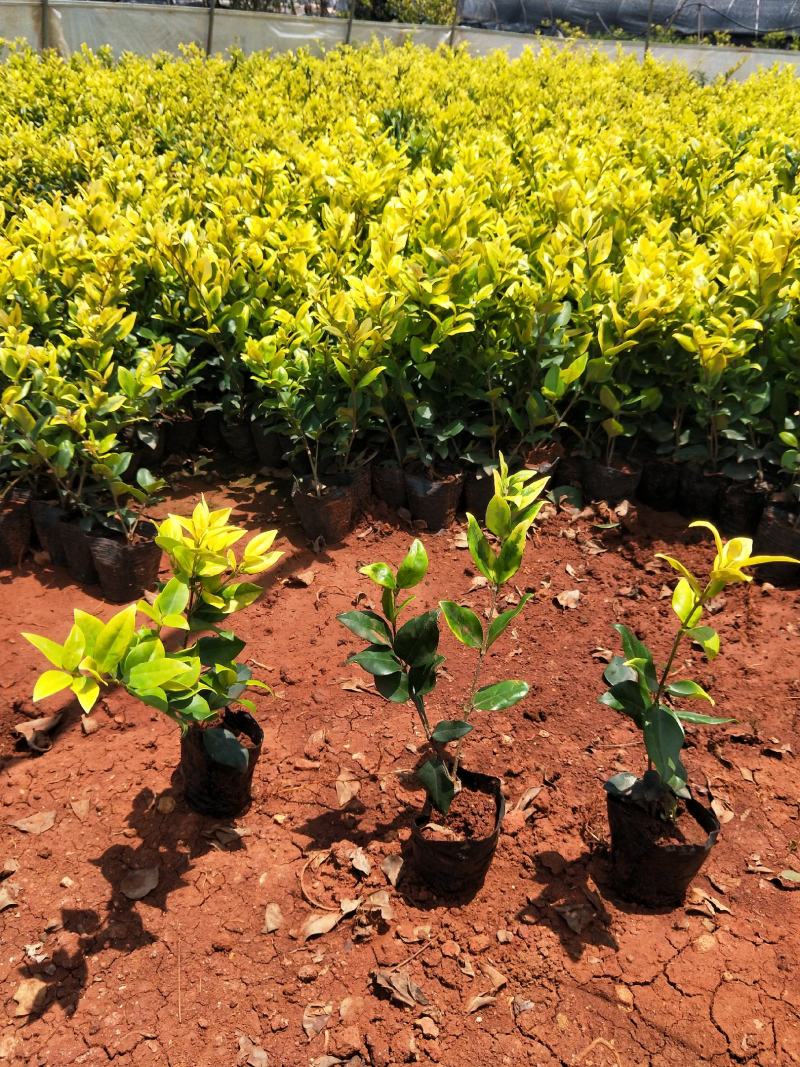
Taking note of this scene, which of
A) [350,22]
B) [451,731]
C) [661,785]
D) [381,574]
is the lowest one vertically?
[661,785]

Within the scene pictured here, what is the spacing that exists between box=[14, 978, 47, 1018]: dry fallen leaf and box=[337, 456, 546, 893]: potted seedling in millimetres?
975

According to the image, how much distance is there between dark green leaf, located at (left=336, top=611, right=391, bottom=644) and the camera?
223 cm

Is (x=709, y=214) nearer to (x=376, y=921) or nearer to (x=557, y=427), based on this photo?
(x=557, y=427)

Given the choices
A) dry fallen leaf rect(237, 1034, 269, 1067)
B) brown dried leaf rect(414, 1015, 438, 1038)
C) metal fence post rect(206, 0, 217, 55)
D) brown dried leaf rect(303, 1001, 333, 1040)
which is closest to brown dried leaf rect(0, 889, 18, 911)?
dry fallen leaf rect(237, 1034, 269, 1067)

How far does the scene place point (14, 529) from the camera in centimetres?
354

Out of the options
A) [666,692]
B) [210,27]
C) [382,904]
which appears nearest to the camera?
[666,692]

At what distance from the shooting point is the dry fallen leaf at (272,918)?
222 cm

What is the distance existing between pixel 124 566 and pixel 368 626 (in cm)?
147

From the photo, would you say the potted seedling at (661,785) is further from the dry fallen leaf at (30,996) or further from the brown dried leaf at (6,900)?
the brown dried leaf at (6,900)

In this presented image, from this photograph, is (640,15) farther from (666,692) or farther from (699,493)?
(666,692)

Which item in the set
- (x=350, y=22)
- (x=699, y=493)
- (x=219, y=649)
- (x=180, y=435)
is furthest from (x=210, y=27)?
(x=219, y=649)

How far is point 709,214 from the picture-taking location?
4.96 metres

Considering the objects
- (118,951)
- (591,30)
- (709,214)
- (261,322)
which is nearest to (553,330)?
(261,322)

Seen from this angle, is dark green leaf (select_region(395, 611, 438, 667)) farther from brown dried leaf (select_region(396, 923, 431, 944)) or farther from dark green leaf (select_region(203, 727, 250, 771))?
brown dried leaf (select_region(396, 923, 431, 944))
